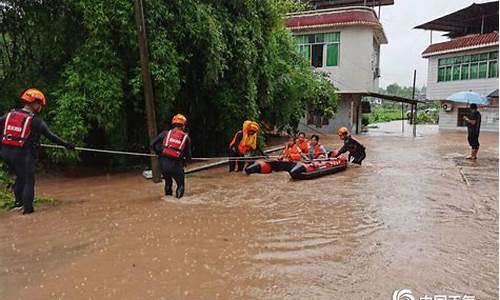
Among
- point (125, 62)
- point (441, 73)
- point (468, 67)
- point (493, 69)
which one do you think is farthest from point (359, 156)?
point (441, 73)

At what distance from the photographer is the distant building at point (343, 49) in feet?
83.5

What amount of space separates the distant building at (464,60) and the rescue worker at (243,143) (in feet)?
66.7

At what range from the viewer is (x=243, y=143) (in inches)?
474

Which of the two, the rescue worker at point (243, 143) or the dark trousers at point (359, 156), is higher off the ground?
the rescue worker at point (243, 143)

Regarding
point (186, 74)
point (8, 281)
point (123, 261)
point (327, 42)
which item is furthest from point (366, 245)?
point (327, 42)

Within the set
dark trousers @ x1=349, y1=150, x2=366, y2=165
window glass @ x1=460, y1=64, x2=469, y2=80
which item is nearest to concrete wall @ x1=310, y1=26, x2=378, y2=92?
window glass @ x1=460, y1=64, x2=469, y2=80

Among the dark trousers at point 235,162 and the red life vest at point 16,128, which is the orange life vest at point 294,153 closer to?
the dark trousers at point 235,162

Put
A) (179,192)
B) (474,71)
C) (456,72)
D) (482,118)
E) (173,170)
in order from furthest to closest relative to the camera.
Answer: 1. (456,72)
2. (482,118)
3. (474,71)
4. (179,192)
5. (173,170)

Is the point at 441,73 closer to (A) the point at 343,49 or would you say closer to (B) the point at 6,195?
(A) the point at 343,49

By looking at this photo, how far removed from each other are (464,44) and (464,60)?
1.12m

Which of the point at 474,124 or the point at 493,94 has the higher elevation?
the point at 493,94

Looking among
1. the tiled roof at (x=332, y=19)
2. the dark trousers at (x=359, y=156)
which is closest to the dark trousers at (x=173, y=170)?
the dark trousers at (x=359, y=156)

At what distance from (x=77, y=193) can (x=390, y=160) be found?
988cm

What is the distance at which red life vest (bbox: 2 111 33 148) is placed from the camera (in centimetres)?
682
